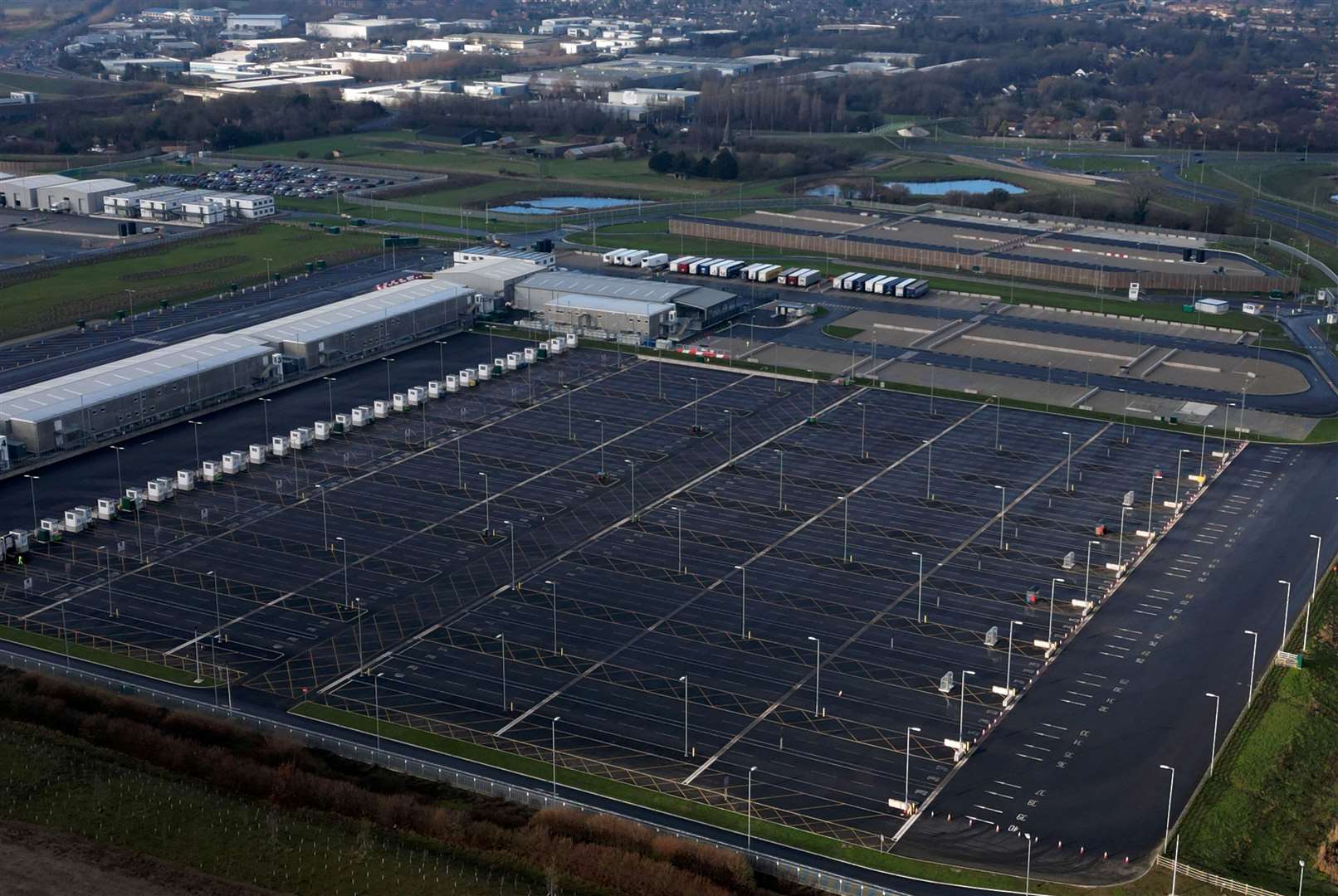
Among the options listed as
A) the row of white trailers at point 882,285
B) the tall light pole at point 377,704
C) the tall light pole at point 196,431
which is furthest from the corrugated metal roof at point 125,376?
the row of white trailers at point 882,285

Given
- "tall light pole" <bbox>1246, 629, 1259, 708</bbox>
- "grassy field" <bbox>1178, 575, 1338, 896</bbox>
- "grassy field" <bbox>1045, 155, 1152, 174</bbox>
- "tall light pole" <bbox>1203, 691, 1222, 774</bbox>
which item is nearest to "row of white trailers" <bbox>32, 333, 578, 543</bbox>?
"tall light pole" <bbox>1203, 691, 1222, 774</bbox>

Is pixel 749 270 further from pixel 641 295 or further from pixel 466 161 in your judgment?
pixel 466 161

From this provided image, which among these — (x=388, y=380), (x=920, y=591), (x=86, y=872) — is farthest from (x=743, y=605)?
(x=388, y=380)

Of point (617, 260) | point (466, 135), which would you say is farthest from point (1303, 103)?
point (617, 260)

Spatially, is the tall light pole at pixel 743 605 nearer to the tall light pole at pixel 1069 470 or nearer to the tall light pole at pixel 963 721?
the tall light pole at pixel 963 721

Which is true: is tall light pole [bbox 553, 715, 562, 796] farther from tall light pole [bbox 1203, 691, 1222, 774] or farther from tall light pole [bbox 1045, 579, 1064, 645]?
tall light pole [bbox 1203, 691, 1222, 774]

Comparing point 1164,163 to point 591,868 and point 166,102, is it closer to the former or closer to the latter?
point 166,102
